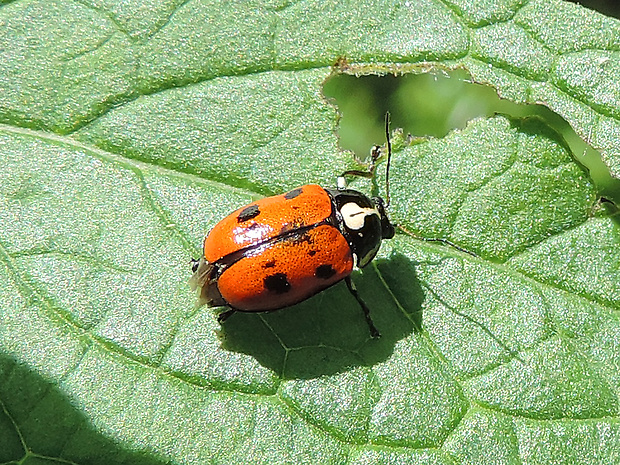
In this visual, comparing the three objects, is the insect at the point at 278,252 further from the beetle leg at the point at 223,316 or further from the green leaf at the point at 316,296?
the green leaf at the point at 316,296

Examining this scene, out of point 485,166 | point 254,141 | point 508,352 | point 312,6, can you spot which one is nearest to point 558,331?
point 508,352

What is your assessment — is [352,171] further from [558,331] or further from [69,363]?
[69,363]

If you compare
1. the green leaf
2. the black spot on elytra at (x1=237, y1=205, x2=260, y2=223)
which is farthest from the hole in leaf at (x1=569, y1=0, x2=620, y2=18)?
the black spot on elytra at (x1=237, y1=205, x2=260, y2=223)

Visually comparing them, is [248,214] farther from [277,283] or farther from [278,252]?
[277,283]

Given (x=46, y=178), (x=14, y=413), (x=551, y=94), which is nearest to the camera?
(x=14, y=413)

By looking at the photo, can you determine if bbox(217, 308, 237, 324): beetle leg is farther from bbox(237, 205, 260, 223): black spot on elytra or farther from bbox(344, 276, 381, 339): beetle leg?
bbox(344, 276, 381, 339): beetle leg
